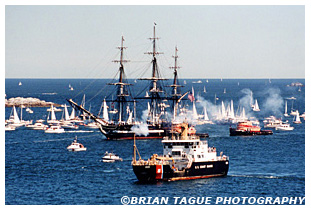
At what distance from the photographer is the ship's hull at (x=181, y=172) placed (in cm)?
8919

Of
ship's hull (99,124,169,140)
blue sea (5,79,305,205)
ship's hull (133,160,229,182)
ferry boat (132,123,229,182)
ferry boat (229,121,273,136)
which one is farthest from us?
ferry boat (229,121,273,136)

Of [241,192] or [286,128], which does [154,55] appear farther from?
[241,192]

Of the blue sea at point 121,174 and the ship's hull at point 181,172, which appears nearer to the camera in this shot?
the blue sea at point 121,174

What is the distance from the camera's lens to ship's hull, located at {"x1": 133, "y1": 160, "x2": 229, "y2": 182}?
89188 millimetres

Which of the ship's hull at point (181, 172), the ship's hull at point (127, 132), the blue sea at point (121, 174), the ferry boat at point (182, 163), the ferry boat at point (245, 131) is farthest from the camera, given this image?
the ferry boat at point (245, 131)

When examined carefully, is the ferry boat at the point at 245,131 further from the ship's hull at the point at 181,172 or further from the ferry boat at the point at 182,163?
the ship's hull at the point at 181,172

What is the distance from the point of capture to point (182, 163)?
307 feet

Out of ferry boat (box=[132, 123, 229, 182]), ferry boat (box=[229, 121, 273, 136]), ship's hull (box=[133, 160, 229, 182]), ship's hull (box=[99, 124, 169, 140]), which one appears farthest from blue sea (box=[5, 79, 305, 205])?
ferry boat (box=[229, 121, 273, 136])

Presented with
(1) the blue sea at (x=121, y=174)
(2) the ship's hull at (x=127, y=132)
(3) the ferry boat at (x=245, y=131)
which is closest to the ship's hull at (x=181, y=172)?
(1) the blue sea at (x=121, y=174)

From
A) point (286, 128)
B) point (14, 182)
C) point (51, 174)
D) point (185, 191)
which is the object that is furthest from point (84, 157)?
point (286, 128)

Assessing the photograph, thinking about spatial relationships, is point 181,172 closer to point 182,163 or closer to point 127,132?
point 182,163

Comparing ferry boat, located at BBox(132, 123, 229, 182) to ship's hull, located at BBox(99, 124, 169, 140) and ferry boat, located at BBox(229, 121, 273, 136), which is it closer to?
ship's hull, located at BBox(99, 124, 169, 140)

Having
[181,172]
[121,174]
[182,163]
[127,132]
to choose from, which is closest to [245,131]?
[127,132]
